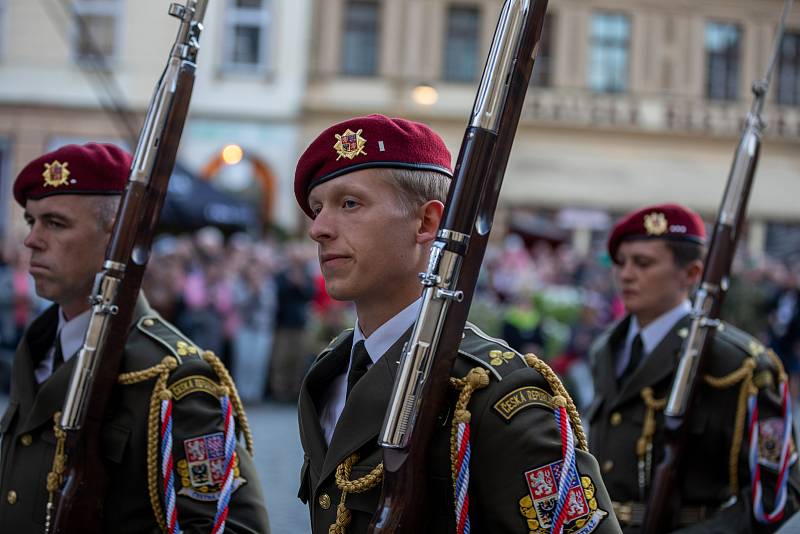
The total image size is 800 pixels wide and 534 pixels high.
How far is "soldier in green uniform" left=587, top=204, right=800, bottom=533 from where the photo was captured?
409cm

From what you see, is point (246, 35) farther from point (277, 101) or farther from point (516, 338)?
point (516, 338)

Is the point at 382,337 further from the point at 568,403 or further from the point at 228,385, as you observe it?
the point at 228,385

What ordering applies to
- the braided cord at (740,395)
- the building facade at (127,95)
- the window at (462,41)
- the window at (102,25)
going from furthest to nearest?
the window at (462,41), the window at (102,25), the building facade at (127,95), the braided cord at (740,395)

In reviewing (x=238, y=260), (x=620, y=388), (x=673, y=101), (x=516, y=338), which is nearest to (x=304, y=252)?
(x=238, y=260)

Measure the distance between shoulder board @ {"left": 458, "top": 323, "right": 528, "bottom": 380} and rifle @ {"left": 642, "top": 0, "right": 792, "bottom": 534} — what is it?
170cm

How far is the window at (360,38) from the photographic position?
25188mm

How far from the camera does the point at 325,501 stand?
254 centimetres

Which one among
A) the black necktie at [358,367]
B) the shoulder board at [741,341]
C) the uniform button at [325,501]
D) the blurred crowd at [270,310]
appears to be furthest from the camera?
the blurred crowd at [270,310]

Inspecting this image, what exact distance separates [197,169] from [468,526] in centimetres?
2121

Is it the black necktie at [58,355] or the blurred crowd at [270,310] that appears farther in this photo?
the blurred crowd at [270,310]

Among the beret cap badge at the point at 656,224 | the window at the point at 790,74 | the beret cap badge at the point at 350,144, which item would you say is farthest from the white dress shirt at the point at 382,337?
the window at the point at 790,74

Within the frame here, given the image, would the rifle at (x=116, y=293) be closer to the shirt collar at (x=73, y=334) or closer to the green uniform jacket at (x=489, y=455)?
the shirt collar at (x=73, y=334)

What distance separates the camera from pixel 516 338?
12.2m

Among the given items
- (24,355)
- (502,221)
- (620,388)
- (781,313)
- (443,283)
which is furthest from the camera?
(502,221)
